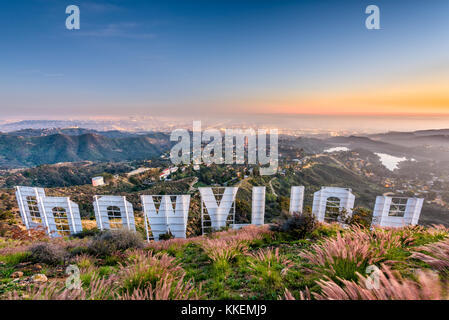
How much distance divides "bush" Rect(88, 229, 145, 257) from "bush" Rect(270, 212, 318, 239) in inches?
158

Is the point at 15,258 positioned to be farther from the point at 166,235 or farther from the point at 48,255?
the point at 166,235

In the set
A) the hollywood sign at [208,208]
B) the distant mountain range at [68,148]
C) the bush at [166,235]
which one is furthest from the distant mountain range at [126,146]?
the bush at [166,235]

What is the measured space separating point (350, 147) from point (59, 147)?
622ft

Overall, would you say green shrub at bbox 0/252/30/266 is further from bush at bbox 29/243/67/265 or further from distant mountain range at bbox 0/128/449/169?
distant mountain range at bbox 0/128/449/169

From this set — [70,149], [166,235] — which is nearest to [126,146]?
[70,149]

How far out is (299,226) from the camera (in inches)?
195

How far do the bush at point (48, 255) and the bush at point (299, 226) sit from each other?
5.36 meters

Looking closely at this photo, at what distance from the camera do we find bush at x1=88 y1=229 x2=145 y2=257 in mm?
4516

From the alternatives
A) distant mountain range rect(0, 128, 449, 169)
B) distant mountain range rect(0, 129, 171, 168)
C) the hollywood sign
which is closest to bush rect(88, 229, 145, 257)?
the hollywood sign

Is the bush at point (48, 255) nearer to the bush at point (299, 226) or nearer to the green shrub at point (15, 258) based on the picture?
the green shrub at point (15, 258)

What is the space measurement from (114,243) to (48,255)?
1251 millimetres
